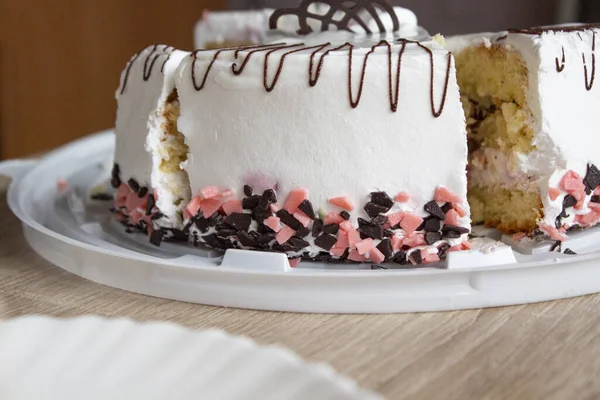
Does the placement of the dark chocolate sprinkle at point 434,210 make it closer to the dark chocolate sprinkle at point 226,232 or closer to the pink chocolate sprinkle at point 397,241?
the pink chocolate sprinkle at point 397,241

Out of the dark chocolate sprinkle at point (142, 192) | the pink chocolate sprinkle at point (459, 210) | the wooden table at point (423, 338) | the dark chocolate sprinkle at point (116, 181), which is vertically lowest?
the wooden table at point (423, 338)

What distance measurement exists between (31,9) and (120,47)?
1.93 ft

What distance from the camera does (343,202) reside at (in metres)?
→ 1.57

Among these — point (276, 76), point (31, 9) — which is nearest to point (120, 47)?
point (31, 9)

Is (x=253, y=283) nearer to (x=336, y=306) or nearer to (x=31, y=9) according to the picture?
(x=336, y=306)

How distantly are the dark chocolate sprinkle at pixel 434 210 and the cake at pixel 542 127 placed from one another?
0.96 ft

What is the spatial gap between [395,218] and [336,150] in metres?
0.20

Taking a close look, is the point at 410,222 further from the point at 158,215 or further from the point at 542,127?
the point at 158,215

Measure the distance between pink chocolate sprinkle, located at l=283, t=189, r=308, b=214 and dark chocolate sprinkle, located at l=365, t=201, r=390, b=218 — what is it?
136mm

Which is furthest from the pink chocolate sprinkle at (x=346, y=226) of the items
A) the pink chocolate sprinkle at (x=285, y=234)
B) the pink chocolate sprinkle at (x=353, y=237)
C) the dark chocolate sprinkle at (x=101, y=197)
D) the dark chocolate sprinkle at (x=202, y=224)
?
Result: the dark chocolate sprinkle at (x=101, y=197)

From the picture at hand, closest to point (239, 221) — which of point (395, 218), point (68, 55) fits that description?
point (395, 218)

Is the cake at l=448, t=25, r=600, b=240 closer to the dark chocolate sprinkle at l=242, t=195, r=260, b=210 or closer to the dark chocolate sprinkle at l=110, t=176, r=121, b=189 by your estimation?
the dark chocolate sprinkle at l=242, t=195, r=260, b=210

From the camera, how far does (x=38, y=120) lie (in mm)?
4785

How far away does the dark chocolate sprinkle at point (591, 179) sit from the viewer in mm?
1750
